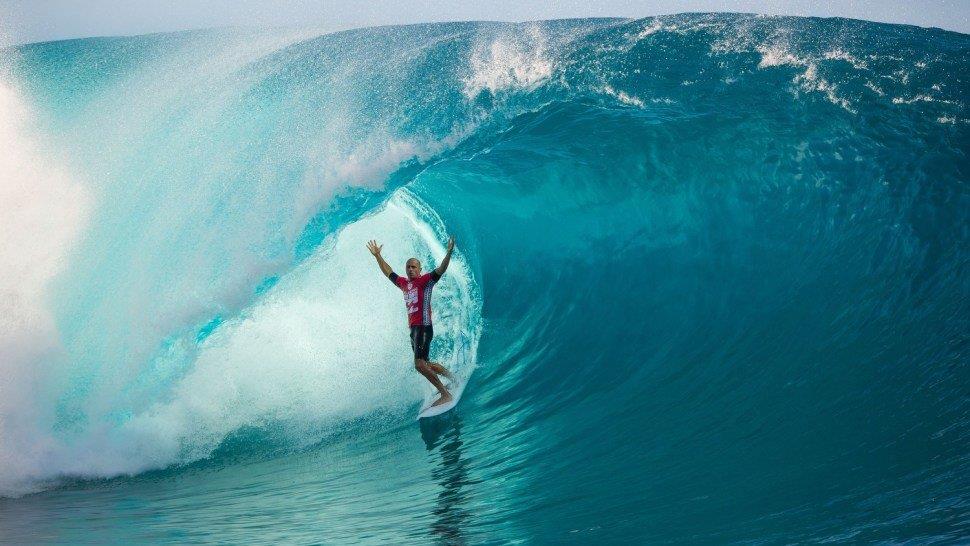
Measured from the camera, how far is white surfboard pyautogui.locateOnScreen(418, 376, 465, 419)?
6.18 m

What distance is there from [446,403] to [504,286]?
234 cm

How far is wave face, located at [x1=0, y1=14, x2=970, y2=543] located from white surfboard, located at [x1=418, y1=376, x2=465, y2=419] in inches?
5.3

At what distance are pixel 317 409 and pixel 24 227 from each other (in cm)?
331

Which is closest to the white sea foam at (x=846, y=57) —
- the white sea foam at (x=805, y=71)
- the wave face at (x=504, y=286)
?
the wave face at (x=504, y=286)

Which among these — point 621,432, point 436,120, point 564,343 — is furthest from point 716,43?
point 621,432

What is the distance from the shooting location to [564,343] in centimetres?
703

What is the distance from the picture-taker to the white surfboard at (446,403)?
20.3ft

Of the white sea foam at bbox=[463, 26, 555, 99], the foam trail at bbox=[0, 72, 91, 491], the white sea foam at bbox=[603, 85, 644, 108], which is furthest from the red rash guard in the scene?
the white sea foam at bbox=[603, 85, 644, 108]

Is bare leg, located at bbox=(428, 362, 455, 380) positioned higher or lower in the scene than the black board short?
lower

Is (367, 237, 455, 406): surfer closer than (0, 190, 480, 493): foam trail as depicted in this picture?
No

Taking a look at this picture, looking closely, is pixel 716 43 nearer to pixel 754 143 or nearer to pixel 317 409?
pixel 754 143

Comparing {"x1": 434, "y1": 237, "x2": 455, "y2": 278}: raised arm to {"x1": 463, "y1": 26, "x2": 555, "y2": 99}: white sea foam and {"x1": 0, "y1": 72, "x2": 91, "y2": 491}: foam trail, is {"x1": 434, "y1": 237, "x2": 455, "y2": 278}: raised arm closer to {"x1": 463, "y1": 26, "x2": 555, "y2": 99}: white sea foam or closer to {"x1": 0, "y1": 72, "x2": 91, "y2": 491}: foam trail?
{"x1": 463, "y1": 26, "x2": 555, "y2": 99}: white sea foam

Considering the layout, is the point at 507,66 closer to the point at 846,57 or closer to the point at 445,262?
the point at 445,262

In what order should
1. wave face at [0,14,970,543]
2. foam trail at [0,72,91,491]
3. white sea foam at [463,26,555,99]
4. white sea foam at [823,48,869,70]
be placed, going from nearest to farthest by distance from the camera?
wave face at [0,14,970,543]
foam trail at [0,72,91,491]
white sea foam at [823,48,869,70]
white sea foam at [463,26,555,99]
